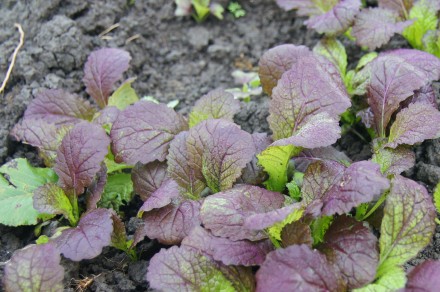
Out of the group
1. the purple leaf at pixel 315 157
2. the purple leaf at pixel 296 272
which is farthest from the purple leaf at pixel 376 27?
the purple leaf at pixel 296 272

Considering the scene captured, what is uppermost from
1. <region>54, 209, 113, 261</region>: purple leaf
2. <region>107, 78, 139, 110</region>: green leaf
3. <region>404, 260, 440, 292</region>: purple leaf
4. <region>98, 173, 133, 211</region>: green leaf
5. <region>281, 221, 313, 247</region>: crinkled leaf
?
<region>107, 78, 139, 110</region>: green leaf

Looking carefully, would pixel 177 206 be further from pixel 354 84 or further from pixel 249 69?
pixel 249 69

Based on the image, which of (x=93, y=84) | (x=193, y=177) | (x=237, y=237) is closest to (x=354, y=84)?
(x=193, y=177)

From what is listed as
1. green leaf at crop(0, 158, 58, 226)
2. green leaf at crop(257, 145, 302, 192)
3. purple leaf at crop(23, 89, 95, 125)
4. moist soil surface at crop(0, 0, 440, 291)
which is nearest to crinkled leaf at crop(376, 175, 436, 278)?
moist soil surface at crop(0, 0, 440, 291)

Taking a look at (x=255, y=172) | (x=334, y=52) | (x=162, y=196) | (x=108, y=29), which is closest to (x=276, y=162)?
(x=255, y=172)

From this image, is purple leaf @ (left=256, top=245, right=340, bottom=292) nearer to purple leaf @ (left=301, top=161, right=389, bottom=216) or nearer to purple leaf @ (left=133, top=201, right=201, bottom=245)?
purple leaf @ (left=301, top=161, right=389, bottom=216)
